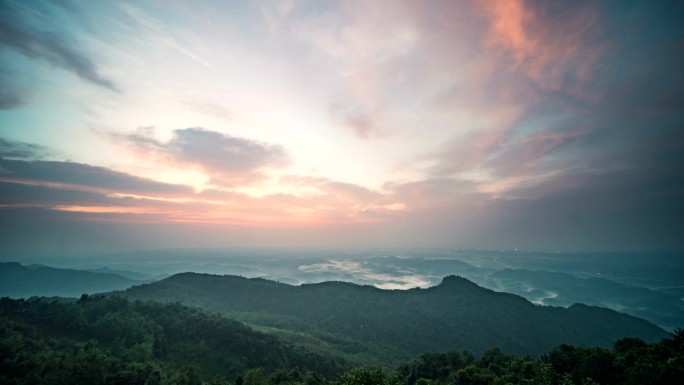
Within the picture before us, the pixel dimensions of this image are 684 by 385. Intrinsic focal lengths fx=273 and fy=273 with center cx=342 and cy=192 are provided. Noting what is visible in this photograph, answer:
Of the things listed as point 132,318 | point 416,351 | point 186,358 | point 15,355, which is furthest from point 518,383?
point 416,351

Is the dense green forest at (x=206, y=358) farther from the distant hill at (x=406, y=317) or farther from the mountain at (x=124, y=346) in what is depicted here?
the distant hill at (x=406, y=317)

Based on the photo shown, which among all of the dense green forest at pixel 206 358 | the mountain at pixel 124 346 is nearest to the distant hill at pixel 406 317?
the mountain at pixel 124 346

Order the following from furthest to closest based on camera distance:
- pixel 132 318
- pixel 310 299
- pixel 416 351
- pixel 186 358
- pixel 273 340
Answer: pixel 310 299
pixel 416 351
pixel 273 340
pixel 132 318
pixel 186 358

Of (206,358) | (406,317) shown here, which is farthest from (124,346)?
(406,317)

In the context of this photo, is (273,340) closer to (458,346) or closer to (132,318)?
(132,318)

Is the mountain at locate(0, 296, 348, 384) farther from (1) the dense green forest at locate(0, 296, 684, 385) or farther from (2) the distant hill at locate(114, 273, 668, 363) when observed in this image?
(2) the distant hill at locate(114, 273, 668, 363)
